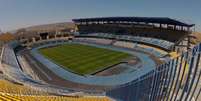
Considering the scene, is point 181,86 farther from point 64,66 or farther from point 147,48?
point 147,48

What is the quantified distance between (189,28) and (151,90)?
138ft

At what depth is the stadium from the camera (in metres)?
8.80

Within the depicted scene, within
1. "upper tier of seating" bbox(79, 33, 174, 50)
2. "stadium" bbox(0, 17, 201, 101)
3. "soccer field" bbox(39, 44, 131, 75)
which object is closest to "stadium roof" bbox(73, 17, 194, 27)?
"stadium" bbox(0, 17, 201, 101)

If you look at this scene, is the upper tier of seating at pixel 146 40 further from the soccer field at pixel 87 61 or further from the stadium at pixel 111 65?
the soccer field at pixel 87 61

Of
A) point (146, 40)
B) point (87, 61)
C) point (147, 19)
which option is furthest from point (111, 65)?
point (147, 19)

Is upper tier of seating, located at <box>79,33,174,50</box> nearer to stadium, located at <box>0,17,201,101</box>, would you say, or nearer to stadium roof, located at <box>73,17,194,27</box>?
stadium, located at <box>0,17,201,101</box>

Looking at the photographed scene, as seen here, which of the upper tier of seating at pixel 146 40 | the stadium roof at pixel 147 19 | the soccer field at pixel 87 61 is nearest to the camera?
the soccer field at pixel 87 61

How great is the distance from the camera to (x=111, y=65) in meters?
34.2

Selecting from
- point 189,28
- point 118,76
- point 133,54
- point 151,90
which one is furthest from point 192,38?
point 151,90

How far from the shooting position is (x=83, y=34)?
7188 centimetres

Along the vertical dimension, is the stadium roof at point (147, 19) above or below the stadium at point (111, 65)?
above

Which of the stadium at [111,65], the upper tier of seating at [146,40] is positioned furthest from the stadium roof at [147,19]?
the upper tier of seating at [146,40]

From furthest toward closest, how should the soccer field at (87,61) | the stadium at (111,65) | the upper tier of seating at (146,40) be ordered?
the upper tier of seating at (146,40) → the soccer field at (87,61) → the stadium at (111,65)

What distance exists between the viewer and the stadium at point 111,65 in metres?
8.80
